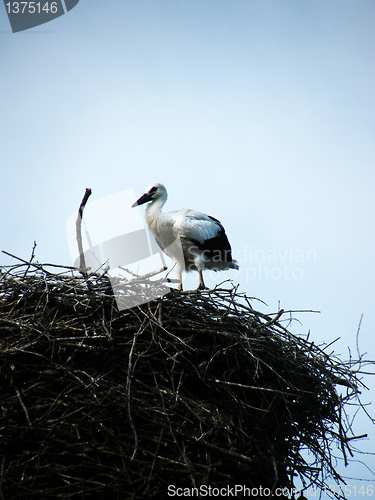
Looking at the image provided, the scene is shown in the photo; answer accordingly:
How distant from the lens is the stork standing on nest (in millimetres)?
4930

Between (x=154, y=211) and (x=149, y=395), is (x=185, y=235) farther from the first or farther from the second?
(x=149, y=395)

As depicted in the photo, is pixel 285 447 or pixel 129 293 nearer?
pixel 285 447

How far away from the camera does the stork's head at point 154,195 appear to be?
5167 millimetres

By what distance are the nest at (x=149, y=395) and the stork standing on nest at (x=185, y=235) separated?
1719 mm

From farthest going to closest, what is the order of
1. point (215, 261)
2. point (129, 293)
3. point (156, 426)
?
1. point (215, 261)
2. point (129, 293)
3. point (156, 426)

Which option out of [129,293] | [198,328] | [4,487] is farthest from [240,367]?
[4,487]

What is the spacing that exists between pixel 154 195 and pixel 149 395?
3018mm

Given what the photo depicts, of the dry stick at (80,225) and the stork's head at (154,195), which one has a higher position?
the stork's head at (154,195)

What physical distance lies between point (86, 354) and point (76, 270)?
28.3 inches

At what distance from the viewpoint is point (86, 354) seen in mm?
2797

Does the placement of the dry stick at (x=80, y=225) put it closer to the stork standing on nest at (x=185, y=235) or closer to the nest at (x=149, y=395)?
the nest at (x=149, y=395)

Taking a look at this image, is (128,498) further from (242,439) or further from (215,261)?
(215,261)

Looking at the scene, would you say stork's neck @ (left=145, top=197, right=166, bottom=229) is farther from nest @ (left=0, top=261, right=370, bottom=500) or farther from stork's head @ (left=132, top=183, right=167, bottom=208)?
nest @ (left=0, top=261, right=370, bottom=500)

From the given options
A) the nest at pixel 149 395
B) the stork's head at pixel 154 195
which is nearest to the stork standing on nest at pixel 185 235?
the stork's head at pixel 154 195
